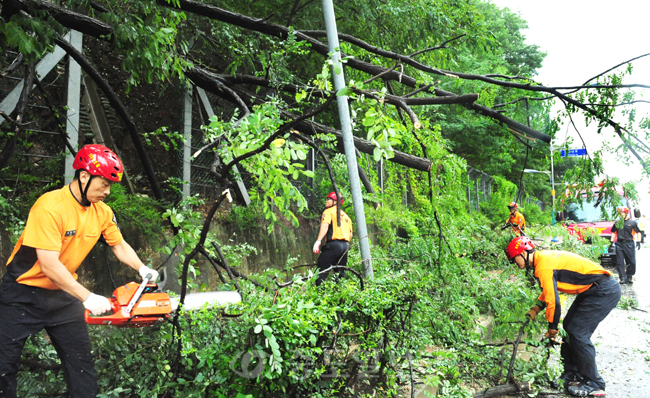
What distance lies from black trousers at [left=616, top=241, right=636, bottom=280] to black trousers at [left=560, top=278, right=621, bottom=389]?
716cm

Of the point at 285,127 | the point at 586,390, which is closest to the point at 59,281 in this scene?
the point at 285,127

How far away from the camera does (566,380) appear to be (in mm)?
4918

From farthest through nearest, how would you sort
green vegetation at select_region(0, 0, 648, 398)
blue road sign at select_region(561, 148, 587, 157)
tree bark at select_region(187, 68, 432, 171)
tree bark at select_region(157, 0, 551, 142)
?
blue road sign at select_region(561, 148, 587, 157)
tree bark at select_region(187, 68, 432, 171)
tree bark at select_region(157, 0, 551, 142)
green vegetation at select_region(0, 0, 648, 398)

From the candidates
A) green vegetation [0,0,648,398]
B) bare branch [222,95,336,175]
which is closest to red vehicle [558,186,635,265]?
green vegetation [0,0,648,398]

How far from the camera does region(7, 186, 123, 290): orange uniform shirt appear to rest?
2809mm

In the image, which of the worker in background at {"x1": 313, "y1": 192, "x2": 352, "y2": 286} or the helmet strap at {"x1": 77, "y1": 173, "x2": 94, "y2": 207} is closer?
the helmet strap at {"x1": 77, "y1": 173, "x2": 94, "y2": 207}

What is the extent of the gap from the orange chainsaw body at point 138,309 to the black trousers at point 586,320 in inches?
154

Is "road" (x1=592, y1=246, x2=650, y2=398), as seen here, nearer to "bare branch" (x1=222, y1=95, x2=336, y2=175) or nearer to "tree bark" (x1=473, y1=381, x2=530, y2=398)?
"tree bark" (x1=473, y1=381, x2=530, y2=398)

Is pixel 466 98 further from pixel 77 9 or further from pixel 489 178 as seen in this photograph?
pixel 489 178

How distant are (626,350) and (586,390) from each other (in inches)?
74.0

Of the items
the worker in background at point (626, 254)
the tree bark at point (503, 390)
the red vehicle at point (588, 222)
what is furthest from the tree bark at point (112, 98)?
the red vehicle at point (588, 222)

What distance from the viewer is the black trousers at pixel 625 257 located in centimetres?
1104

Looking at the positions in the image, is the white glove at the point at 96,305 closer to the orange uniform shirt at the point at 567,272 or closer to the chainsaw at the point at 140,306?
the chainsaw at the point at 140,306

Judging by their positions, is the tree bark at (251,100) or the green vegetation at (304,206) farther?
the tree bark at (251,100)
